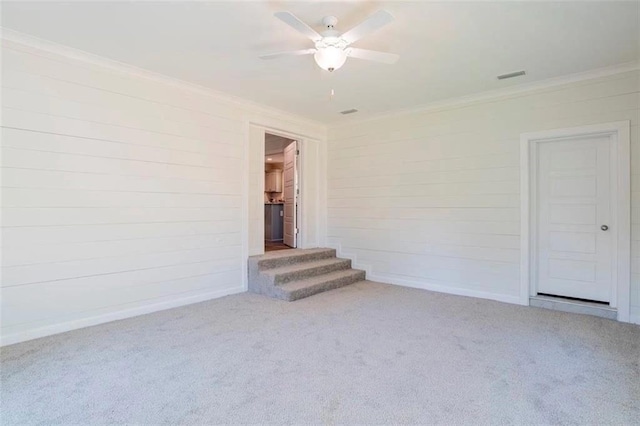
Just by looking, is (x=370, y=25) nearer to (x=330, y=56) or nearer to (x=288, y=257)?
(x=330, y=56)

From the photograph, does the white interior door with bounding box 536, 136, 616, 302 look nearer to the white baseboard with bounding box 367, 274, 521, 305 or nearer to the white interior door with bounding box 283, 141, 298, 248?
the white baseboard with bounding box 367, 274, 521, 305

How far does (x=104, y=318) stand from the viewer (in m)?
3.44

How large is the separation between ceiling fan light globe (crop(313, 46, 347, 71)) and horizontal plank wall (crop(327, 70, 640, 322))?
2.47 metres

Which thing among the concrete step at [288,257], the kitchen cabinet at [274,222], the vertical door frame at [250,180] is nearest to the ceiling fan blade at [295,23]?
the vertical door frame at [250,180]

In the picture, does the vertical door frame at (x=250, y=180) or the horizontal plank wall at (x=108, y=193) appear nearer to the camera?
the horizontal plank wall at (x=108, y=193)

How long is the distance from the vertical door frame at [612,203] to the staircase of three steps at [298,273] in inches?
91.0

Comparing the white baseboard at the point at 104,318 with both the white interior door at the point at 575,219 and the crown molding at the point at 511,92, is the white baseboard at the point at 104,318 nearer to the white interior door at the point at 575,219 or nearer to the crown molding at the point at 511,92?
the crown molding at the point at 511,92

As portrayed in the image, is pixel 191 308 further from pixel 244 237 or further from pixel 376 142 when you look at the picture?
pixel 376 142

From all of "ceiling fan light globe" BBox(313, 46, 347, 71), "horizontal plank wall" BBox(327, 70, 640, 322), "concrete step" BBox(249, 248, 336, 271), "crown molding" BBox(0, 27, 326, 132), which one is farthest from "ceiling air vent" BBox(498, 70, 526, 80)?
"concrete step" BBox(249, 248, 336, 271)

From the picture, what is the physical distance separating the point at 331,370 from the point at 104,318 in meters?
2.44

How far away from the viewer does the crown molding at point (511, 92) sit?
3523mm

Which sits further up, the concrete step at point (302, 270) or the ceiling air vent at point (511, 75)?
the ceiling air vent at point (511, 75)

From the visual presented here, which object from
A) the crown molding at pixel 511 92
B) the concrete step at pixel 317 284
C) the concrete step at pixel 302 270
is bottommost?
the concrete step at pixel 317 284

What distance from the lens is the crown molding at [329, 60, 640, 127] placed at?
3.52 meters
